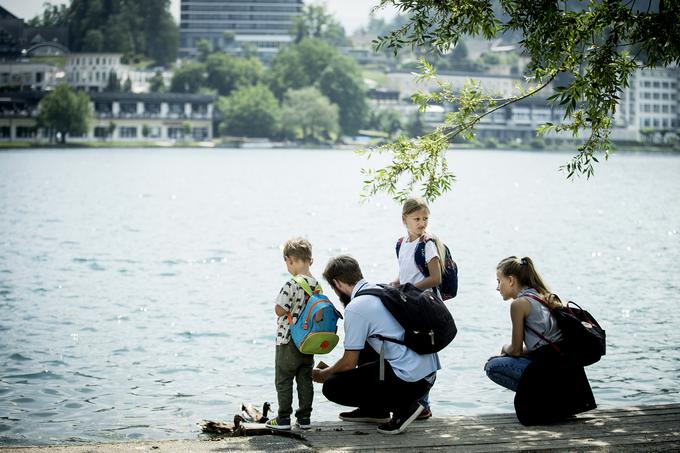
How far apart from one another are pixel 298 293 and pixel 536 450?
1.92 meters

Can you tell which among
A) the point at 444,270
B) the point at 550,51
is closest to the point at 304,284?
the point at 444,270

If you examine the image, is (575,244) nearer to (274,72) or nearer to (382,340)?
(382,340)

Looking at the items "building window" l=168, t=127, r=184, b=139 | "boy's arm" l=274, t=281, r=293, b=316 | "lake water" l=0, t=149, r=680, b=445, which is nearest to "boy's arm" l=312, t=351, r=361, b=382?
"boy's arm" l=274, t=281, r=293, b=316

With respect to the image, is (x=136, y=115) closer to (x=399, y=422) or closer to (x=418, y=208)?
(x=418, y=208)

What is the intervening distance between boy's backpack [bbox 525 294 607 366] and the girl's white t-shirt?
902 mm

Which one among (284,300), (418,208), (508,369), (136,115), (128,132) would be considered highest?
(136,115)

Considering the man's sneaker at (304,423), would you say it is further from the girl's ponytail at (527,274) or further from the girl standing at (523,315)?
the girl's ponytail at (527,274)

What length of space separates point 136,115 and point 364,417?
17329 centimetres

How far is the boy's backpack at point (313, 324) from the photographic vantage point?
23.4 ft

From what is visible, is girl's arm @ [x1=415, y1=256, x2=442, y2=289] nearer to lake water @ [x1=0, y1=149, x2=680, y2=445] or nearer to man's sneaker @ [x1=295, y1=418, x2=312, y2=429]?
man's sneaker @ [x1=295, y1=418, x2=312, y2=429]

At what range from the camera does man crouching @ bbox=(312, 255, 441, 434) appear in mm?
6977

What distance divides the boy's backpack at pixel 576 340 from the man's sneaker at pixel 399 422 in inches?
42.0

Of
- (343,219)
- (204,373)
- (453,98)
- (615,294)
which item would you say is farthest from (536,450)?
(343,219)

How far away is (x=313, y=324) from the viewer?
712 centimetres
